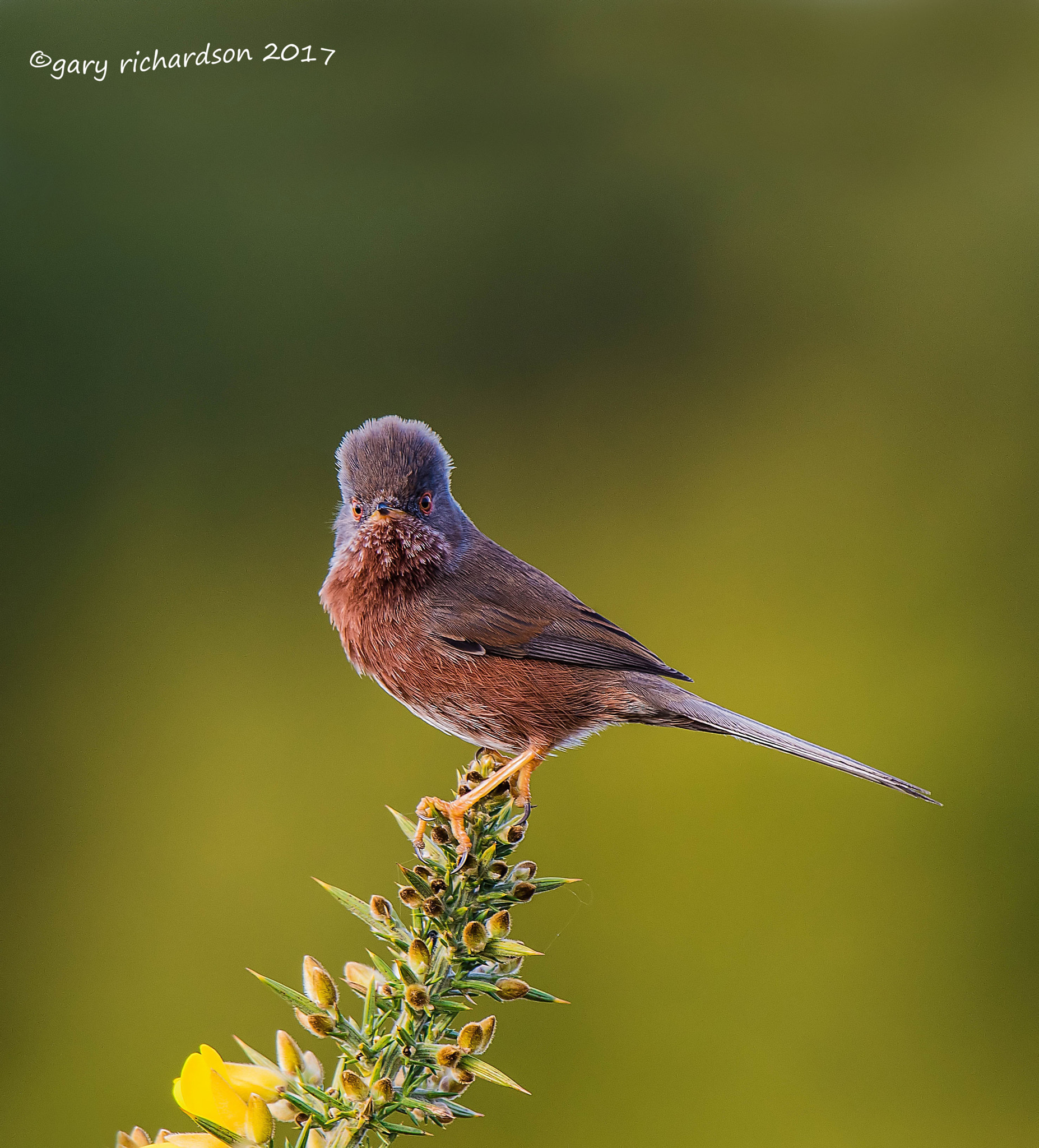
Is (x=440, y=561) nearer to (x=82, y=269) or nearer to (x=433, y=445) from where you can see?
(x=433, y=445)

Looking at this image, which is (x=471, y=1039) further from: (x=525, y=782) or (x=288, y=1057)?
(x=525, y=782)

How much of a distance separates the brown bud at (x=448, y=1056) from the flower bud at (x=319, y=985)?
0.60 ft

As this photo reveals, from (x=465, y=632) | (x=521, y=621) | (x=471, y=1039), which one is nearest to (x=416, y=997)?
(x=471, y=1039)

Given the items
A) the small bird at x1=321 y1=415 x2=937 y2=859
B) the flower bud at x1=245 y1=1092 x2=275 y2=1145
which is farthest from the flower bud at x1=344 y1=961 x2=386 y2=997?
the small bird at x1=321 y1=415 x2=937 y2=859

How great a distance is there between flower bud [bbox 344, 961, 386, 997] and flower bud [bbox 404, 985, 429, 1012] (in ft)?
0.45

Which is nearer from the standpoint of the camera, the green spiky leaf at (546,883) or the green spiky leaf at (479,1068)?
the green spiky leaf at (479,1068)

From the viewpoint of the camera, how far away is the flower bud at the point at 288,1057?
58.1 inches

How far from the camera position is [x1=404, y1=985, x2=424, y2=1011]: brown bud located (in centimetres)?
139

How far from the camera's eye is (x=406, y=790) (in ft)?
15.2

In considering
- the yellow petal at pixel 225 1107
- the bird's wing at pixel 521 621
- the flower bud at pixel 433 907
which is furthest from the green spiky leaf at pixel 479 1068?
the bird's wing at pixel 521 621

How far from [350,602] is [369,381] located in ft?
9.61

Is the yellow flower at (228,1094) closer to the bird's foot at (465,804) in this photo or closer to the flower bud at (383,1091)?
the flower bud at (383,1091)

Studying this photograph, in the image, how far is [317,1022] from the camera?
1.41 meters

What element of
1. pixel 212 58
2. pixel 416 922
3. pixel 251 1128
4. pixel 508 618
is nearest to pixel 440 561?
pixel 508 618
